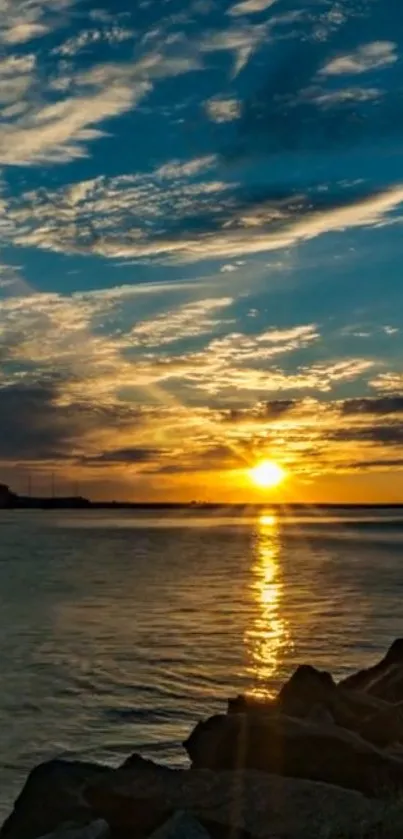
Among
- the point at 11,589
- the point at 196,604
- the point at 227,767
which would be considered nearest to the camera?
the point at 227,767

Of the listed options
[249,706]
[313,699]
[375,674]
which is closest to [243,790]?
[313,699]

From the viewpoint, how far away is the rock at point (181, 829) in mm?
9711

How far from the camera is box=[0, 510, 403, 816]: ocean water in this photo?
21.4 meters

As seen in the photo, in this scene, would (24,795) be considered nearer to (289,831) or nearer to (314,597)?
(289,831)

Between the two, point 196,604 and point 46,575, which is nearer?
point 196,604

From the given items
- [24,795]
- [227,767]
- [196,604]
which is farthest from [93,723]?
[196,604]

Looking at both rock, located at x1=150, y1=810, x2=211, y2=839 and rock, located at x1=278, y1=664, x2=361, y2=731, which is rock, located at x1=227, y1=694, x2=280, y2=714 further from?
rock, located at x1=150, y1=810, x2=211, y2=839

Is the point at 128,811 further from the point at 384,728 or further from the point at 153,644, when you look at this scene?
the point at 153,644

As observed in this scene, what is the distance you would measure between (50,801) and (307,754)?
3.06m

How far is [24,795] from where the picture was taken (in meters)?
11.9

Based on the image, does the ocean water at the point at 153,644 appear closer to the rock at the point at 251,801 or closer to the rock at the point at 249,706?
the rock at the point at 249,706

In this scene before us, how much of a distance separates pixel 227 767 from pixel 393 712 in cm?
271

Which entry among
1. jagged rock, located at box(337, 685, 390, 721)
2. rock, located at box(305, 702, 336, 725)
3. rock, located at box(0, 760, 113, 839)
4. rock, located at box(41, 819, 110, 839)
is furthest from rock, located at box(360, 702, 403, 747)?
rock, located at box(41, 819, 110, 839)

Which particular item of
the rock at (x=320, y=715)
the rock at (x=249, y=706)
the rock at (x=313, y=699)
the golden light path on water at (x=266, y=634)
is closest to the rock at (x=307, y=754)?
the rock at (x=320, y=715)
